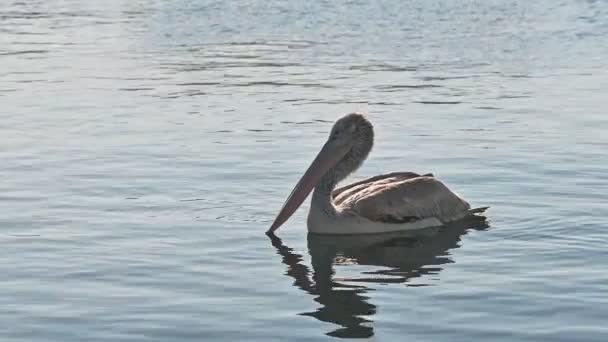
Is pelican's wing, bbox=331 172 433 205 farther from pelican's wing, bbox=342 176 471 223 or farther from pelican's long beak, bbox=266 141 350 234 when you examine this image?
pelican's long beak, bbox=266 141 350 234

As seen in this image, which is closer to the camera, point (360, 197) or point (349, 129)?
point (360, 197)

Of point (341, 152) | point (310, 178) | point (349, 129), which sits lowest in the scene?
point (310, 178)

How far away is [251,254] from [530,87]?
374 inches

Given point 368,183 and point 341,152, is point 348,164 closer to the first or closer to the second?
point 341,152

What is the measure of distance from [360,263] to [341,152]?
1.64 metres

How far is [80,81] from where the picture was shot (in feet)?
63.4

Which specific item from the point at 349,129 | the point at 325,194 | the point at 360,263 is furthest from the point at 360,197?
the point at 360,263

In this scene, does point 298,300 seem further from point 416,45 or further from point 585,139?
point 416,45

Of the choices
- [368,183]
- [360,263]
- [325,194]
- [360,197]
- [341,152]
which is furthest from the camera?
[368,183]

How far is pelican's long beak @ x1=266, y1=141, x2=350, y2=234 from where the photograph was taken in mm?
10914

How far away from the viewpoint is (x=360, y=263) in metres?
9.92

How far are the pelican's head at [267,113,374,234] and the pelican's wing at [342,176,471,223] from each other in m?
0.26

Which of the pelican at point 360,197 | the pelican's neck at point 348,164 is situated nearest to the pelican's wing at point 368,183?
the pelican at point 360,197

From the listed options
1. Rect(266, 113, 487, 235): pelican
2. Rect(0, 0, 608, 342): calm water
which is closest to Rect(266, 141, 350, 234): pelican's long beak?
Rect(266, 113, 487, 235): pelican
